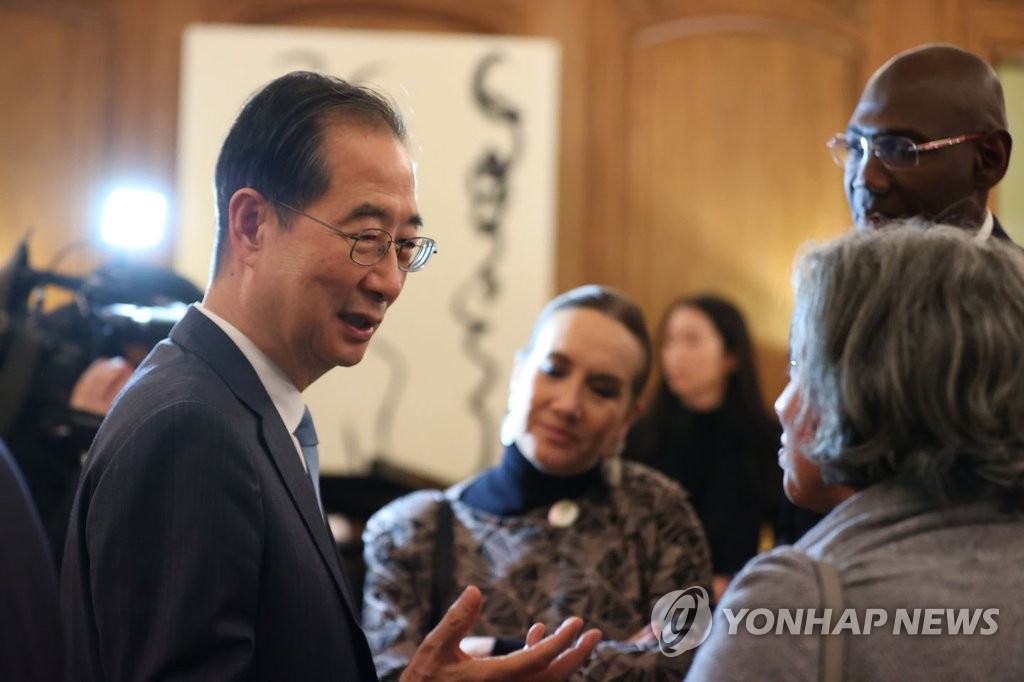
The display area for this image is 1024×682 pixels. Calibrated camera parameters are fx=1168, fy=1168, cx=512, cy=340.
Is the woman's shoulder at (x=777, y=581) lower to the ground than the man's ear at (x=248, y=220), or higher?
lower

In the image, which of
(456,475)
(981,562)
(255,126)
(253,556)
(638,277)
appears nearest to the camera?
(981,562)

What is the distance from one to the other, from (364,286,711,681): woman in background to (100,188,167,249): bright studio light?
264 cm

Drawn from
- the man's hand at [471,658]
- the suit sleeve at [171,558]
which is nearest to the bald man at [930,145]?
the man's hand at [471,658]

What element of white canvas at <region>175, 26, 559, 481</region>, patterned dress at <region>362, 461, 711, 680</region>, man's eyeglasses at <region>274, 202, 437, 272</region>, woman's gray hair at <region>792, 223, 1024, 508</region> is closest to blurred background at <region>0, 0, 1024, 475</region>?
white canvas at <region>175, 26, 559, 481</region>

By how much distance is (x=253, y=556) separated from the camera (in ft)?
3.81

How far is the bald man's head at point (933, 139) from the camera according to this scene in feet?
5.55

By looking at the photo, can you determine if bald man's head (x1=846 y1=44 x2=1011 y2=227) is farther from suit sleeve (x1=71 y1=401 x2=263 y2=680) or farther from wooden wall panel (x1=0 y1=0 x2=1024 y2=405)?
wooden wall panel (x1=0 y1=0 x2=1024 y2=405)

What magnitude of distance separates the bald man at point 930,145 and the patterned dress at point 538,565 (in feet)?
1.96

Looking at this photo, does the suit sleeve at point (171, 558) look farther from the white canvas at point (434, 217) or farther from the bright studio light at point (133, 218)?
the bright studio light at point (133, 218)

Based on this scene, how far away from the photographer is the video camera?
2.17 metres

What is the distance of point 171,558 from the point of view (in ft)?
3.68

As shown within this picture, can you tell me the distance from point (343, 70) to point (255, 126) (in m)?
3.15

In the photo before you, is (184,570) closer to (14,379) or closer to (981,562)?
(981,562)

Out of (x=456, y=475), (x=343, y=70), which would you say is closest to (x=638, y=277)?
(x=456, y=475)
